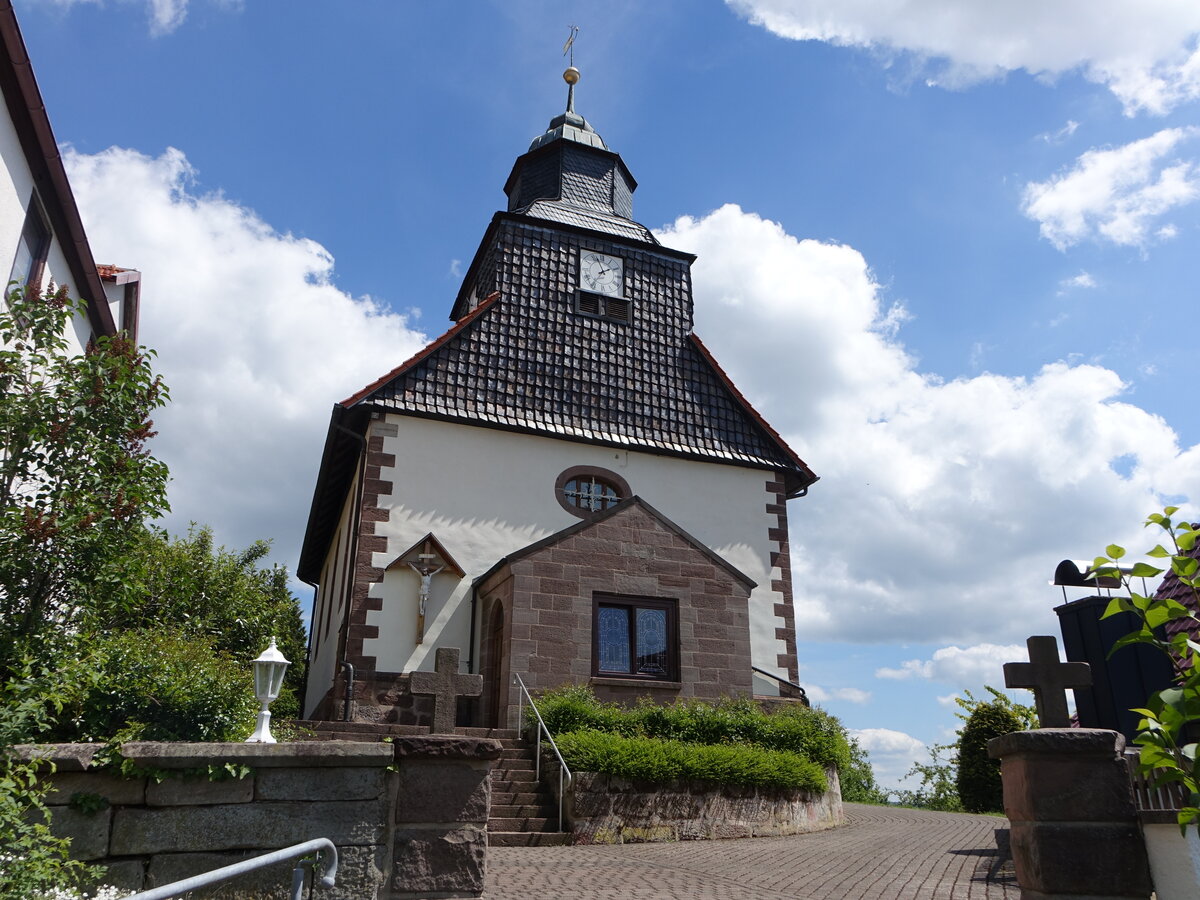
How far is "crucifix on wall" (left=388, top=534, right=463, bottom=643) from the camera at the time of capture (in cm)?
1547

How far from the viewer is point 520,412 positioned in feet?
57.5

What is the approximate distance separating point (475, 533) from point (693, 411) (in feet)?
17.7

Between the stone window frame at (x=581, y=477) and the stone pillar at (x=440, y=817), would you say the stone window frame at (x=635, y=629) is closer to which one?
the stone window frame at (x=581, y=477)

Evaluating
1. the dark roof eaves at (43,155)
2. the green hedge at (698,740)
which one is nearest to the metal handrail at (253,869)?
the green hedge at (698,740)

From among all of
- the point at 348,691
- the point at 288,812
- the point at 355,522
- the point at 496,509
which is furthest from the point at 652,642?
the point at 288,812

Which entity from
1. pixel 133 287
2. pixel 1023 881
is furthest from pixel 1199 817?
pixel 133 287

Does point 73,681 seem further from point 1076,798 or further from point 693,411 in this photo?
point 693,411

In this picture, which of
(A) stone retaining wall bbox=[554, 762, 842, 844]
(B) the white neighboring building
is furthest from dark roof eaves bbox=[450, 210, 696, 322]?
(A) stone retaining wall bbox=[554, 762, 842, 844]

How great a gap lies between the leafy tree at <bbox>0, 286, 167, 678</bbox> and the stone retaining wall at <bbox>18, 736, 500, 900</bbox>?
1759 millimetres

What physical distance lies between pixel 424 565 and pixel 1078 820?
464 inches

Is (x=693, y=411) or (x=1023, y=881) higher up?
(x=693, y=411)

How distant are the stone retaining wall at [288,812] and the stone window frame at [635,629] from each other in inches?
357

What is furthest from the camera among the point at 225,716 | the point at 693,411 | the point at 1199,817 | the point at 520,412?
the point at 693,411

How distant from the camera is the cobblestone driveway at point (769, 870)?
7.37m
